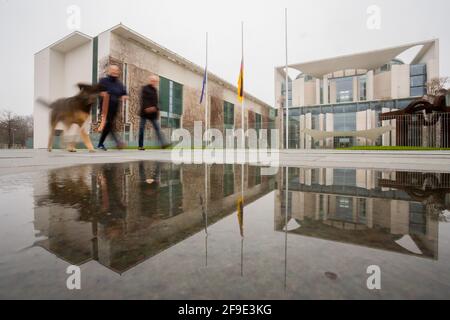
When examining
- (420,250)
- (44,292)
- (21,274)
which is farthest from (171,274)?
(420,250)

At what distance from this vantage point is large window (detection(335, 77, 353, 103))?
33375 mm

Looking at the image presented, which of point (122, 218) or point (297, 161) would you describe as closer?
→ point (122, 218)

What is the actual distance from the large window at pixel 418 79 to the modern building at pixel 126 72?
2323 centimetres

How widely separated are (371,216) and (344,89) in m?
37.8

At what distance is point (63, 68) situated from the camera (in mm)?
19500

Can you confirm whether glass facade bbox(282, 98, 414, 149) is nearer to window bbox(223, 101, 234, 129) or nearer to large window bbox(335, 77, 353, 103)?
large window bbox(335, 77, 353, 103)

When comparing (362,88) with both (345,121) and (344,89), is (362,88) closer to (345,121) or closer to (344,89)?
(344,89)

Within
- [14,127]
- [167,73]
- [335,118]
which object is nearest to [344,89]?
[335,118]

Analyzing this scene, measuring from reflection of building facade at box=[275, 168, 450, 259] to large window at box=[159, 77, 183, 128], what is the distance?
25.5 metres

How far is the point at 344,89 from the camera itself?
1329 inches

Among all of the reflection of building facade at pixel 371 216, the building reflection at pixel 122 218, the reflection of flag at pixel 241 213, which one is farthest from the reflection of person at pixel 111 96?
the reflection of building facade at pixel 371 216
